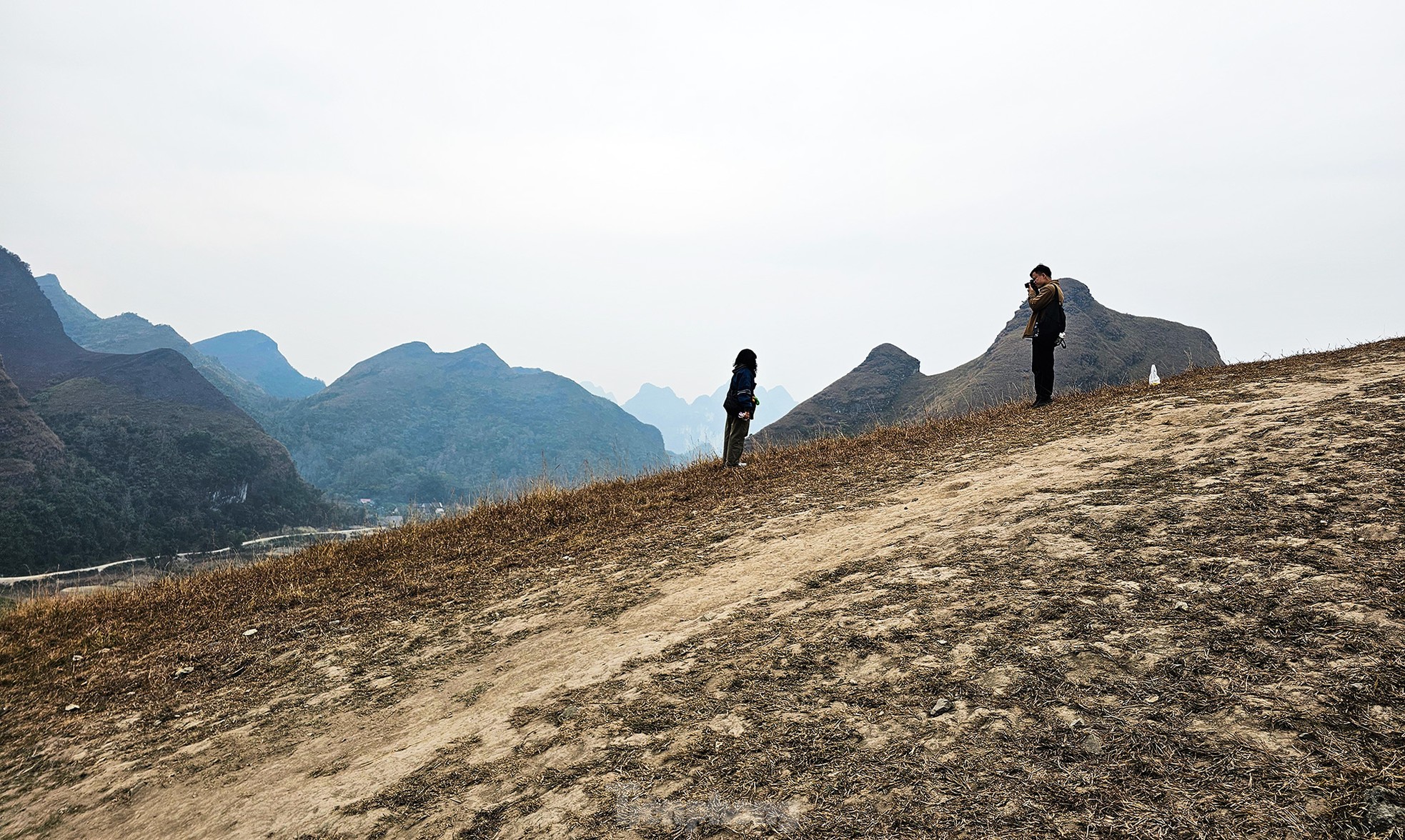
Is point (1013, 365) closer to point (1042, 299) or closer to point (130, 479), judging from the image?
point (1042, 299)

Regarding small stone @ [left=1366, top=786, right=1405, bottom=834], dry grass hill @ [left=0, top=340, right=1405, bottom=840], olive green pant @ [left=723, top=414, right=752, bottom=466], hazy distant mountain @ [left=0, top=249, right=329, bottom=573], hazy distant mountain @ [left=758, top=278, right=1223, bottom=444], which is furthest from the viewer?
hazy distant mountain @ [left=0, top=249, right=329, bottom=573]

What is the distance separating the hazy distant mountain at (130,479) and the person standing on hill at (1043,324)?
150068 mm

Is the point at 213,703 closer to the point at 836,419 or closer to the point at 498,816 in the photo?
the point at 498,816

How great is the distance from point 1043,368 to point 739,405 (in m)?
5.56

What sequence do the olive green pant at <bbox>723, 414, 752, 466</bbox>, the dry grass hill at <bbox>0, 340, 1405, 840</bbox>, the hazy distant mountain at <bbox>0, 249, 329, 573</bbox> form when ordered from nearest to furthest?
the dry grass hill at <bbox>0, 340, 1405, 840</bbox>, the olive green pant at <bbox>723, 414, 752, 466</bbox>, the hazy distant mountain at <bbox>0, 249, 329, 573</bbox>

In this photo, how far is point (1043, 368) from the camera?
12.0 metres

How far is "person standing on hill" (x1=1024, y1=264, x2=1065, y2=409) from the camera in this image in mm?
11477

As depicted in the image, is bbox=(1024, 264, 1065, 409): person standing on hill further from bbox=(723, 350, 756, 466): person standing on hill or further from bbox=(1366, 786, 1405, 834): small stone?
bbox=(1366, 786, 1405, 834): small stone

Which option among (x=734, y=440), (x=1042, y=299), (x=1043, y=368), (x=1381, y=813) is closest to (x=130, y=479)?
(x=734, y=440)

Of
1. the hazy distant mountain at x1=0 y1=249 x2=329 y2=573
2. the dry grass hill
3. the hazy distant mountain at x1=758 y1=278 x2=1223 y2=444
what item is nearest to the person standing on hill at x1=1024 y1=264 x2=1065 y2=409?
the dry grass hill

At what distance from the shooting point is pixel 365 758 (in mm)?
3998

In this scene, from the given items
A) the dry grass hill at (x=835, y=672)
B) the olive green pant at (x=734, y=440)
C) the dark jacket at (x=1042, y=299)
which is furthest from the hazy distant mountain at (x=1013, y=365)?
the dry grass hill at (x=835, y=672)

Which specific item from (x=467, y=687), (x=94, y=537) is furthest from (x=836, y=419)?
(x=94, y=537)

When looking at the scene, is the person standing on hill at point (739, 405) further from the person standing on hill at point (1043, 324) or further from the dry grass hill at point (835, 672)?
the person standing on hill at point (1043, 324)
